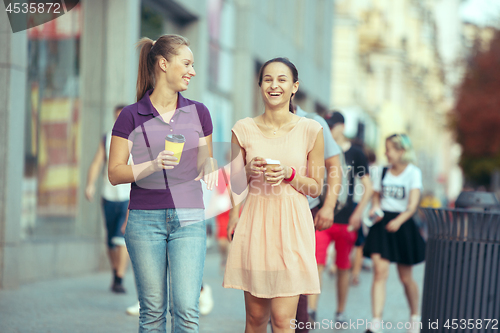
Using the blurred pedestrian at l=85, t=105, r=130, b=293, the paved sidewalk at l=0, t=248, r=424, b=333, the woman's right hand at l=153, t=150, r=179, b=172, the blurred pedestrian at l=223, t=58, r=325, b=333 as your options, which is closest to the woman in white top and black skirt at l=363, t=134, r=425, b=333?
the paved sidewalk at l=0, t=248, r=424, b=333

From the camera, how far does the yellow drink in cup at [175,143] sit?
3.66m

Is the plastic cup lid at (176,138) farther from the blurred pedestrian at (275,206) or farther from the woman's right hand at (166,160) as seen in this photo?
the blurred pedestrian at (275,206)

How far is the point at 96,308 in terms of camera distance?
692cm

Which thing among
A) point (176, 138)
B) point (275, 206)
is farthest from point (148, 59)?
point (275, 206)

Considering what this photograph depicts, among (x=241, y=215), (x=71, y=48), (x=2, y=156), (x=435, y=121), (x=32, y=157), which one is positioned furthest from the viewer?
(x=435, y=121)

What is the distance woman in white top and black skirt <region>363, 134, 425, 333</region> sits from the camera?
664 centimetres

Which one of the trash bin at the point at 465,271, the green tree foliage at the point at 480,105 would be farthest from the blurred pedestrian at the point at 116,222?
the green tree foliage at the point at 480,105

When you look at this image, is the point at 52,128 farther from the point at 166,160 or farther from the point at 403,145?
the point at 166,160

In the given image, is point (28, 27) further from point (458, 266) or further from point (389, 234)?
point (458, 266)

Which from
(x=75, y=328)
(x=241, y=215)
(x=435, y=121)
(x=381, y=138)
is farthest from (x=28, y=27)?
(x=435, y=121)

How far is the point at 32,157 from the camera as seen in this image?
9.27 m

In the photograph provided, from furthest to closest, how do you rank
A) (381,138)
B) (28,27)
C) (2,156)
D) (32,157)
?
(381,138)
(32,157)
(28,27)
(2,156)

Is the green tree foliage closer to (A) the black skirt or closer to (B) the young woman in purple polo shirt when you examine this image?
(A) the black skirt

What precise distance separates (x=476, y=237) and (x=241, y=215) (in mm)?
1721
